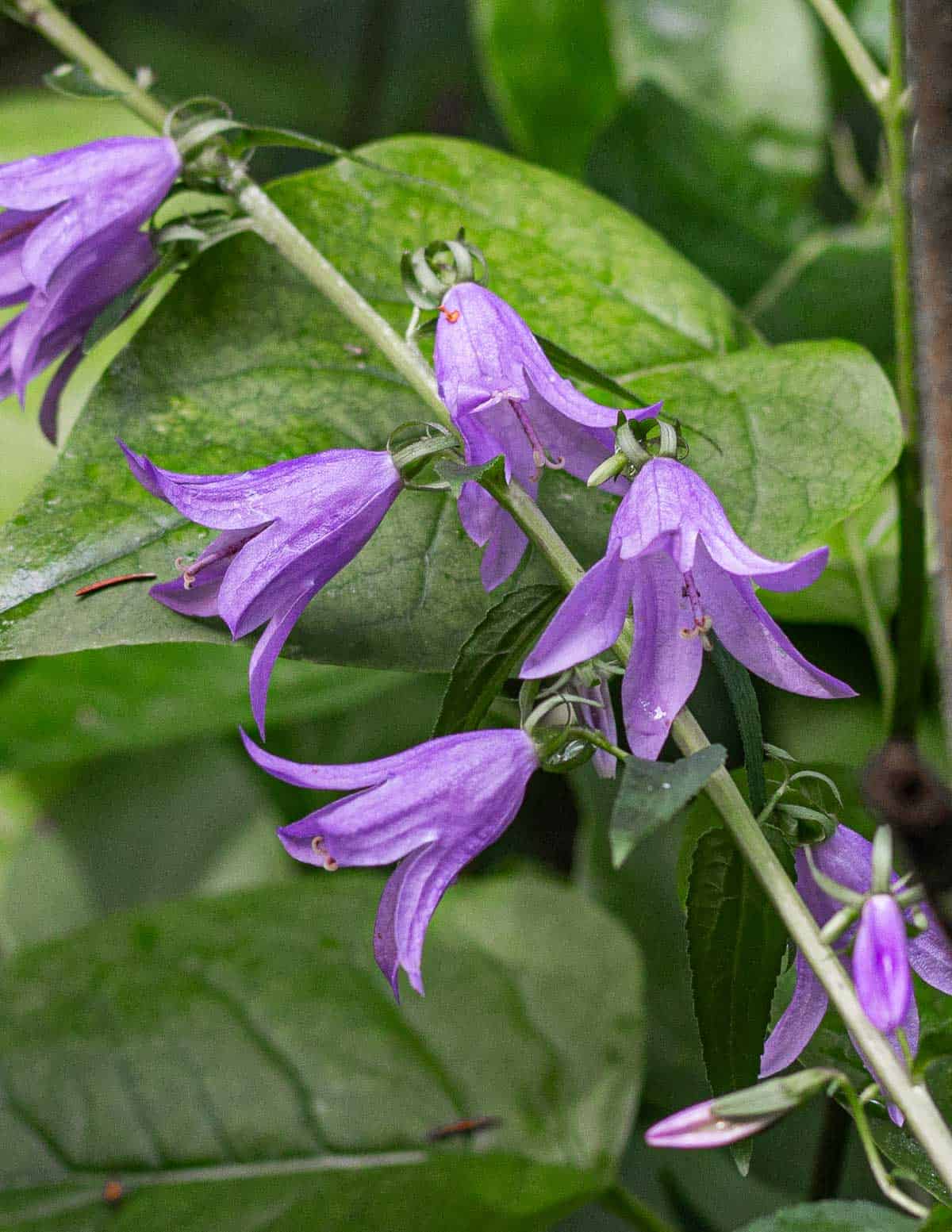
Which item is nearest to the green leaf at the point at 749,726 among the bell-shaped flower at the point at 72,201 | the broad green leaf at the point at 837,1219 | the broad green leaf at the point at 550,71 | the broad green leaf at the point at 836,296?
the broad green leaf at the point at 837,1219

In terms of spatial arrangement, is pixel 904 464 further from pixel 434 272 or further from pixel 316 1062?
pixel 316 1062

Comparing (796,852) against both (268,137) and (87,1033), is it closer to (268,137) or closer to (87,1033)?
(268,137)

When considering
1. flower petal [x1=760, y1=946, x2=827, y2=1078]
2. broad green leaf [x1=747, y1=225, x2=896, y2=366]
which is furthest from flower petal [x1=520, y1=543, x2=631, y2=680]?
broad green leaf [x1=747, y1=225, x2=896, y2=366]

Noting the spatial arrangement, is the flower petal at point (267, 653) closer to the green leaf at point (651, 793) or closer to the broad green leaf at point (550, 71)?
the green leaf at point (651, 793)

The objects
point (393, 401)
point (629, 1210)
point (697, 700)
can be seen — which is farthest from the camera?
point (697, 700)

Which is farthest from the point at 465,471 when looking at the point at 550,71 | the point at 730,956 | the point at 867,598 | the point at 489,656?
the point at 550,71

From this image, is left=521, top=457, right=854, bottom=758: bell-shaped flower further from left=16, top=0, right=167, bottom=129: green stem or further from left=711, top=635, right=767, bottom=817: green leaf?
left=16, top=0, right=167, bottom=129: green stem
